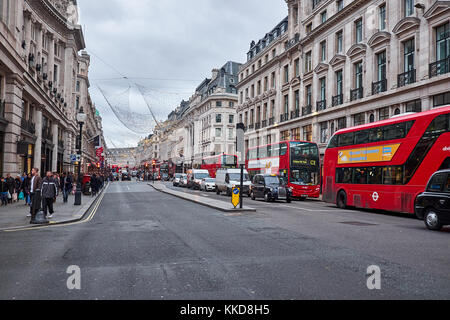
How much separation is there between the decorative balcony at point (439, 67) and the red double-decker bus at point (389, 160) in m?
8.01

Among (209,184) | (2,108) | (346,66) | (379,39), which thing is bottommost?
(209,184)

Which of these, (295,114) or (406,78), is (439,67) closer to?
(406,78)

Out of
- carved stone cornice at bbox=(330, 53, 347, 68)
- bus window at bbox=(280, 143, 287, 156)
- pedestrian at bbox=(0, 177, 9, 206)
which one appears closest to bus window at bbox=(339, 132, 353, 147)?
bus window at bbox=(280, 143, 287, 156)

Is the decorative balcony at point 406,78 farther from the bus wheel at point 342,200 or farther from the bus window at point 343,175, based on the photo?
the bus wheel at point 342,200

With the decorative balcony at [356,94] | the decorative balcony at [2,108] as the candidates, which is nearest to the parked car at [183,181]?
the decorative balcony at [356,94]

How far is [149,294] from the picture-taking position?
476 centimetres

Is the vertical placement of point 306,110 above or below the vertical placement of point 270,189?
above

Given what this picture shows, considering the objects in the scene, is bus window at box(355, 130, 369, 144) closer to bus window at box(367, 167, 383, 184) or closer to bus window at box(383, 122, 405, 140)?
bus window at box(383, 122, 405, 140)

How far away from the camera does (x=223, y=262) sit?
261 inches

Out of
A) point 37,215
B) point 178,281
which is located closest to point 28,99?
point 37,215

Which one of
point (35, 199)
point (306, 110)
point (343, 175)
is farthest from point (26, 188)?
point (306, 110)

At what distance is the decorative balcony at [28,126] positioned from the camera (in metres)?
24.5

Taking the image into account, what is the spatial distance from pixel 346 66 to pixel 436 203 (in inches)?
945

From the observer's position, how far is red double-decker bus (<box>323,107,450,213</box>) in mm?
14692
